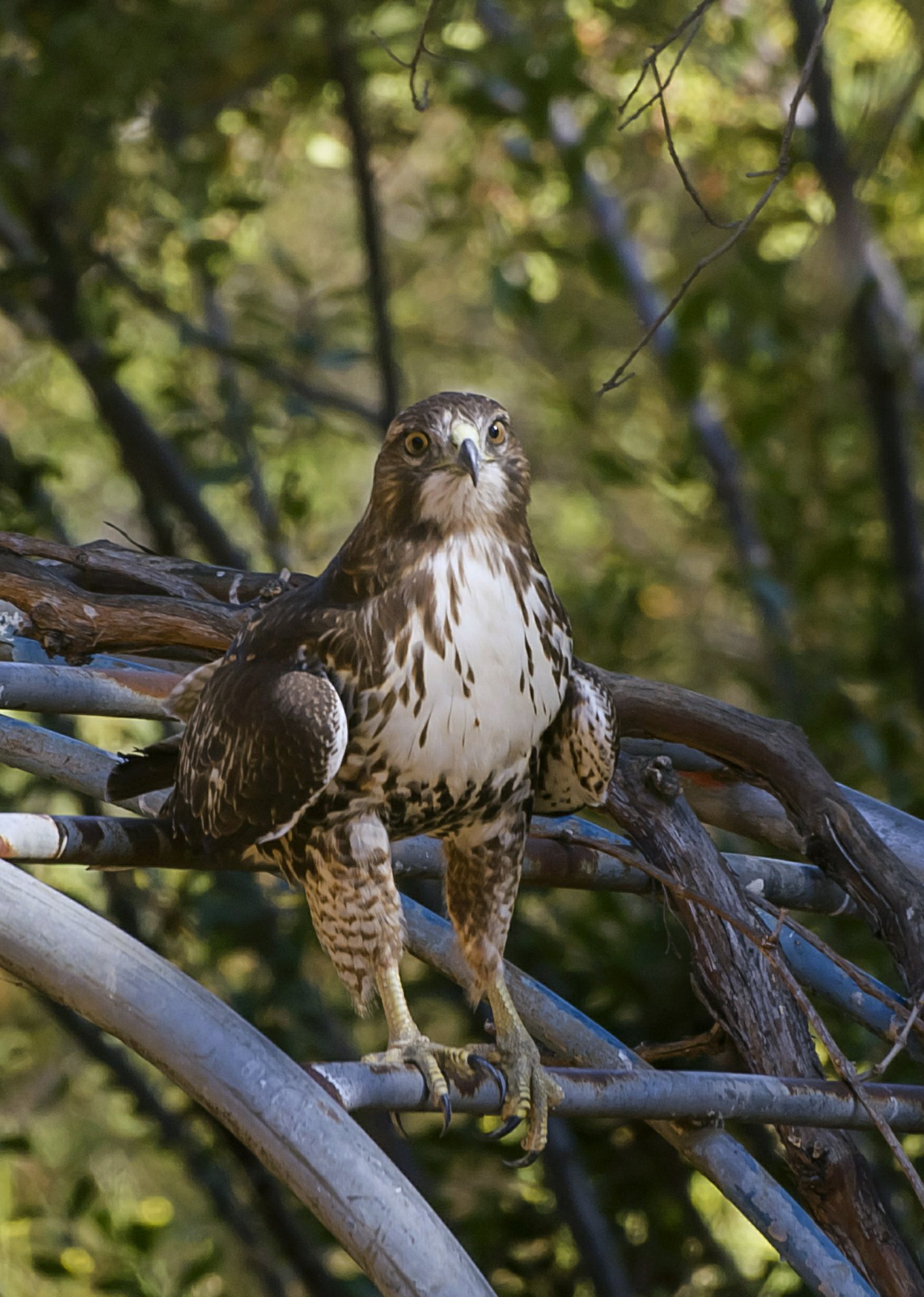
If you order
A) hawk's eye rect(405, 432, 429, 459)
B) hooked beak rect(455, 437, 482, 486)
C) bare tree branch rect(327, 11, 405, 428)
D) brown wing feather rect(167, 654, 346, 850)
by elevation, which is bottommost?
brown wing feather rect(167, 654, 346, 850)

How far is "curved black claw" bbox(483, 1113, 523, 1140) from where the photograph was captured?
7.44ft

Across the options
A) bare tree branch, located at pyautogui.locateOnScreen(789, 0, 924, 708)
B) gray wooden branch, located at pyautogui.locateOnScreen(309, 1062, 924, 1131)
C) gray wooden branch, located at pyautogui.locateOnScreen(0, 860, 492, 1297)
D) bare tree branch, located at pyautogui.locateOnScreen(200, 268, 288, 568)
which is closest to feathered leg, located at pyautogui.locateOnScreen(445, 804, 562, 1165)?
gray wooden branch, located at pyautogui.locateOnScreen(309, 1062, 924, 1131)

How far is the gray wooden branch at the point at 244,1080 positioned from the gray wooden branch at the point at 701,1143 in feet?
1.54

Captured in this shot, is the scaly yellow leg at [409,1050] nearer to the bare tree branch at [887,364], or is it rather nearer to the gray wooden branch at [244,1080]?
the gray wooden branch at [244,1080]

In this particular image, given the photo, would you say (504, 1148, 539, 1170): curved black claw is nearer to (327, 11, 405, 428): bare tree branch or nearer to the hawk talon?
the hawk talon

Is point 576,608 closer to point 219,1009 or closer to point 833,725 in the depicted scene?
point 833,725

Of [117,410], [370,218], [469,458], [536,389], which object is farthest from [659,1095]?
[536,389]

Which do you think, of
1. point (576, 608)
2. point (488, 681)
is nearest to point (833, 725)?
point (576, 608)

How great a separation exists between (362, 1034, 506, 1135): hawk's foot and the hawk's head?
29.2 inches

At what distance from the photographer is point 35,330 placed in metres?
5.40

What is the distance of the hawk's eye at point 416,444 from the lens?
7.79ft

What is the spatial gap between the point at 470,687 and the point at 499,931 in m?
0.46

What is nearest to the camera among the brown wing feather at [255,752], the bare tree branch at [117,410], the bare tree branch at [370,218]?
the brown wing feather at [255,752]

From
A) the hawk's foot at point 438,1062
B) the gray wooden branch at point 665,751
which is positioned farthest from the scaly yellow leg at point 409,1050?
the gray wooden branch at point 665,751
